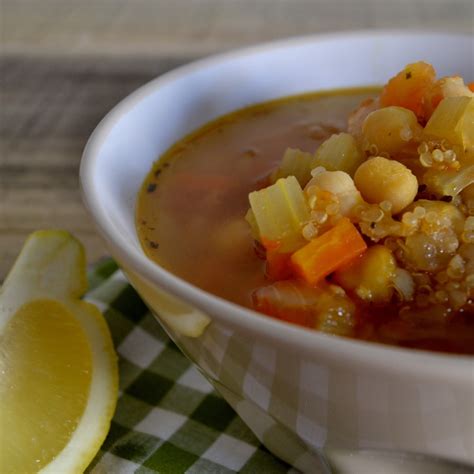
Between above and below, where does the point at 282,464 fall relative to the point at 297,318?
below

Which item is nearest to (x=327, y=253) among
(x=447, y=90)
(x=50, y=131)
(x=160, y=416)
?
(x=447, y=90)

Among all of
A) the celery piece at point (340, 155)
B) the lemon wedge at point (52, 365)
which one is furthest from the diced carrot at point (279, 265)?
the lemon wedge at point (52, 365)

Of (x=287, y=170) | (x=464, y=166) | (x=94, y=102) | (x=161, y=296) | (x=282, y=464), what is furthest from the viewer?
(x=94, y=102)

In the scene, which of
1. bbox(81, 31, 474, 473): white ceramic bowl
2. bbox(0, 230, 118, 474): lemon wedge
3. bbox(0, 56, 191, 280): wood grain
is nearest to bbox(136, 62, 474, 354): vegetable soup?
bbox(81, 31, 474, 473): white ceramic bowl

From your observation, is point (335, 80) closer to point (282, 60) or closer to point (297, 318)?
point (282, 60)

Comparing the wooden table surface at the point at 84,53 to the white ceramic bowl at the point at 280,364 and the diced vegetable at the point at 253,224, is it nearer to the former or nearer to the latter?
the white ceramic bowl at the point at 280,364

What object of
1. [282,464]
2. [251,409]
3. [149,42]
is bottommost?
[149,42]

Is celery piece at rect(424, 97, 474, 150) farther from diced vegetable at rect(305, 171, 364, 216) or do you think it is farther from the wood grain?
the wood grain

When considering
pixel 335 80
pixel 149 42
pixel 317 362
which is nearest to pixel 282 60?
pixel 335 80
